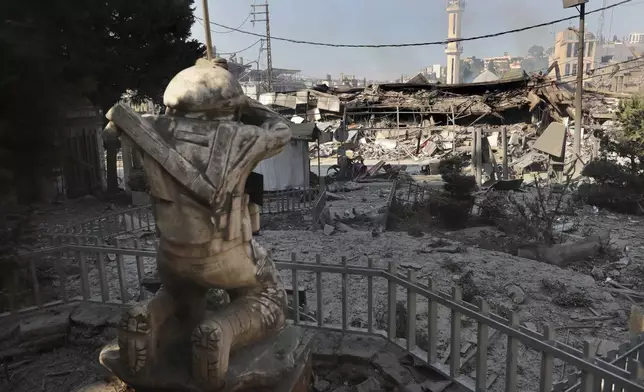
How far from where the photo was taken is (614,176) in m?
11.7

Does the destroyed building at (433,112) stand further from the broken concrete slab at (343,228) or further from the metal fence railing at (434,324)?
the metal fence railing at (434,324)

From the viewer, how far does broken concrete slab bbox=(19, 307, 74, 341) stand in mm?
4105

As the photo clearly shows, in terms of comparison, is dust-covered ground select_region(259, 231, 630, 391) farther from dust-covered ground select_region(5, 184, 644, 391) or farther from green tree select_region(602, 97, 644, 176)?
green tree select_region(602, 97, 644, 176)

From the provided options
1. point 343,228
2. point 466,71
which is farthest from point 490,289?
point 466,71

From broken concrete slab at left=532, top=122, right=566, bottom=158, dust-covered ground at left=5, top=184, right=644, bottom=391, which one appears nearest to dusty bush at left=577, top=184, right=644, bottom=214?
dust-covered ground at left=5, top=184, right=644, bottom=391

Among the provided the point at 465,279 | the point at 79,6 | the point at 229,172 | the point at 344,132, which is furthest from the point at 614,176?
the point at 79,6

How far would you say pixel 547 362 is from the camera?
2.86 m

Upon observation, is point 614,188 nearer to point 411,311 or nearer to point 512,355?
point 411,311

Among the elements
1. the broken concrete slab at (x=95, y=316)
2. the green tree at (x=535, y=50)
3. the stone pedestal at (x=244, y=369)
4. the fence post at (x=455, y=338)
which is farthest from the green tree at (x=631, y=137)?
the green tree at (x=535, y=50)

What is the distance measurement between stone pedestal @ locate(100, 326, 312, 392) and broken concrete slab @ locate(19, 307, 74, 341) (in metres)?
1.66

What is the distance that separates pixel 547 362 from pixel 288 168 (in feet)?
38.1

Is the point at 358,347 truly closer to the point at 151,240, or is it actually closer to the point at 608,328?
the point at 608,328

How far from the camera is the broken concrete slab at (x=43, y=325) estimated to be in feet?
13.5

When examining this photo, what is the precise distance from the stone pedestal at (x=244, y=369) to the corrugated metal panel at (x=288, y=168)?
11.1 metres
